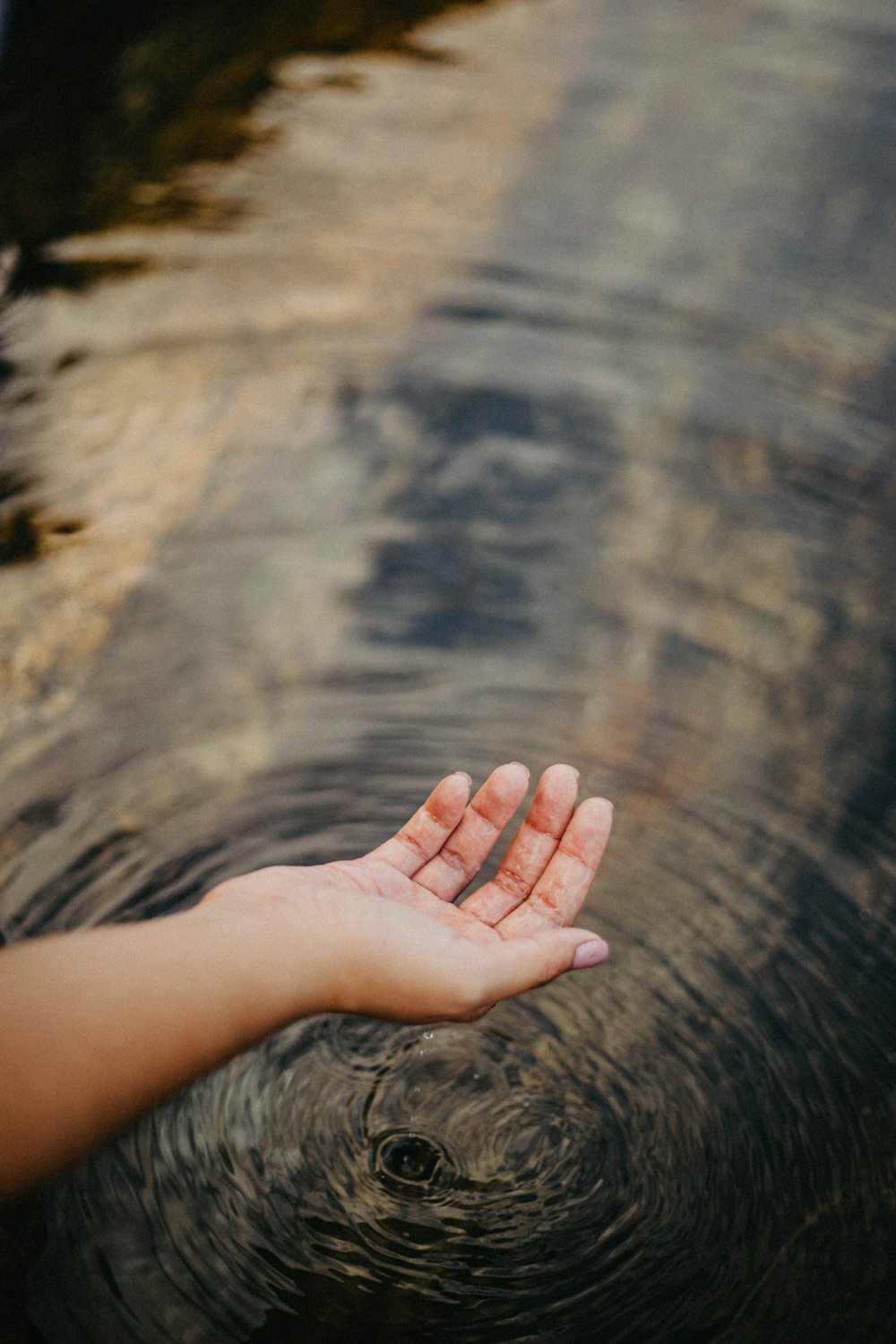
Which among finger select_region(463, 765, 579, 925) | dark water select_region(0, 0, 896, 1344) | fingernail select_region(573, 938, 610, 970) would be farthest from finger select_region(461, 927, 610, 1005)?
dark water select_region(0, 0, 896, 1344)

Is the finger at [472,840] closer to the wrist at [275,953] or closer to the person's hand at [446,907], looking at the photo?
the person's hand at [446,907]

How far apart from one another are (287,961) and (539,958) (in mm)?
275

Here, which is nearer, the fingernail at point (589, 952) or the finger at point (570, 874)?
the fingernail at point (589, 952)

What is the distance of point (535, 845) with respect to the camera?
4.73 feet

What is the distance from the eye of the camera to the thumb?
1.21 meters

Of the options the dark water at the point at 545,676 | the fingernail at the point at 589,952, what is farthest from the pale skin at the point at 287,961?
the dark water at the point at 545,676

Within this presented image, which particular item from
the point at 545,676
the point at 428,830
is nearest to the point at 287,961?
the point at 428,830

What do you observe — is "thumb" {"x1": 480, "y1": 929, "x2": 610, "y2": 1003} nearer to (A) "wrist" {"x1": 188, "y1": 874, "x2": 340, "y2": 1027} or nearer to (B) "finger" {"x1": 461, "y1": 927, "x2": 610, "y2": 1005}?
(B) "finger" {"x1": 461, "y1": 927, "x2": 610, "y2": 1005}

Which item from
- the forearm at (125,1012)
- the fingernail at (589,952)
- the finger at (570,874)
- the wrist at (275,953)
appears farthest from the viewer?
A: the finger at (570,874)

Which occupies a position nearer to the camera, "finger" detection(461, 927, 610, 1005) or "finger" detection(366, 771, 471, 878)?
"finger" detection(461, 927, 610, 1005)

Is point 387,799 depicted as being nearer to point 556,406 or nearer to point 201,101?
point 556,406

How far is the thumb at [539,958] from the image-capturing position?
1215 mm

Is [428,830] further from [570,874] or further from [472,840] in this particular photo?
[570,874]

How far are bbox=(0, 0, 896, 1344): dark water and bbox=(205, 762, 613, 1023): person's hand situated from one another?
9.9 inches
